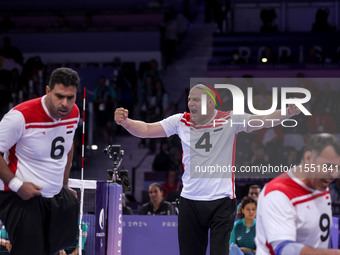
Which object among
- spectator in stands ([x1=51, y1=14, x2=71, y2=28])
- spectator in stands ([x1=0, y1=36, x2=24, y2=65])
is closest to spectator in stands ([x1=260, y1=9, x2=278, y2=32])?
spectator in stands ([x1=51, y1=14, x2=71, y2=28])

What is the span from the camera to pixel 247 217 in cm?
801

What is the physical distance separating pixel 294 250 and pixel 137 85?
13.3 m

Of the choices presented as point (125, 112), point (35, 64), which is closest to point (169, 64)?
point (35, 64)

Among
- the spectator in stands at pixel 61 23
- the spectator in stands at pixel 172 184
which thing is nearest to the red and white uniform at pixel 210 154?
the spectator in stands at pixel 172 184

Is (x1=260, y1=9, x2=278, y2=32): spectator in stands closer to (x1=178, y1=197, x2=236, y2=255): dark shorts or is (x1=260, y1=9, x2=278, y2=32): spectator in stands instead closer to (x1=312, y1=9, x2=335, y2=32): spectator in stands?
(x1=312, y1=9, x2=335, y2=32): spectator in stands

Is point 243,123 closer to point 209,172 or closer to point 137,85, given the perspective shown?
point 209,172

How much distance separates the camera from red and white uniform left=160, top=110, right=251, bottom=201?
525 cm

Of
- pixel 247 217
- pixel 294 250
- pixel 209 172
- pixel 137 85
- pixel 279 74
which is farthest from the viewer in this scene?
pixel 137 85

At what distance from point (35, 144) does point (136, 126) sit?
1.35 meters

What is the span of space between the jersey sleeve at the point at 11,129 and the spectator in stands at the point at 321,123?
31.2 feet

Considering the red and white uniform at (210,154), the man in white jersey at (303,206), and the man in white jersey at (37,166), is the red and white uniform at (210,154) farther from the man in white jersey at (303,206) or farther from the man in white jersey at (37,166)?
the man in white jersey at (303,206)

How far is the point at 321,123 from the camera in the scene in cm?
1283

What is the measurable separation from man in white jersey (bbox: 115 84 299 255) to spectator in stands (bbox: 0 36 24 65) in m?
12.2

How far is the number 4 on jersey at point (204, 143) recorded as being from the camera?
538 cm
